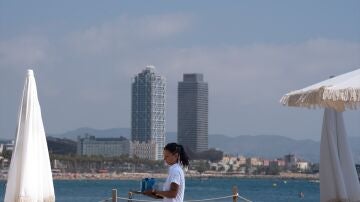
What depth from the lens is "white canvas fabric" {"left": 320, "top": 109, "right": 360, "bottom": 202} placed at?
33.3 feet

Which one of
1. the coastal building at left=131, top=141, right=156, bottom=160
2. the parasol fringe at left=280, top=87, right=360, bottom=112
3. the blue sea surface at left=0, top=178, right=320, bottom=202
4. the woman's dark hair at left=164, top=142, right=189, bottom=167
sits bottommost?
the blue sea surface at left=0, top=178, right=320, bottom=202

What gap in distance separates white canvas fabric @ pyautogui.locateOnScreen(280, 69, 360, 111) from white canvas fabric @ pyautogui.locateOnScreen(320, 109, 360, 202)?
104cm

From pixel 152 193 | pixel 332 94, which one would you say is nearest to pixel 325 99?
pixel 332 94

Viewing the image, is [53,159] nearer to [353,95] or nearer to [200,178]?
[200,178]

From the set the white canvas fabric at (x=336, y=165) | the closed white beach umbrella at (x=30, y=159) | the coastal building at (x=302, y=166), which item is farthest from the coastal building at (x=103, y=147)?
the white canvas fabric at (x=336, y=165)

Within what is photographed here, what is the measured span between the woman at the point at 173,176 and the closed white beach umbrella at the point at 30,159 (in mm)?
4753

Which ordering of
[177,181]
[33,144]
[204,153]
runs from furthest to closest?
[204,153], [33,144], [177,181]

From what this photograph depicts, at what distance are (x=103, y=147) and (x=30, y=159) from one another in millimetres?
177502

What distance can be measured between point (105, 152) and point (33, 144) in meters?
176

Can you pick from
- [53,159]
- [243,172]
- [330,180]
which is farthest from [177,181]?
[243,172]

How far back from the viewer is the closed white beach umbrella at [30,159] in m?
11.6

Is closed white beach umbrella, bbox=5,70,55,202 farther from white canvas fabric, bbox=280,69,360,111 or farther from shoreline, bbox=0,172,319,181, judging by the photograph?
shoreline, bbox=0,172,319,181

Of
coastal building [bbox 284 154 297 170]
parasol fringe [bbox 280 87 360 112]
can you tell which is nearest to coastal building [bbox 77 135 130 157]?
coastal building [bbox 284 154 297 170]

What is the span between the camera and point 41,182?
38.6 ft
